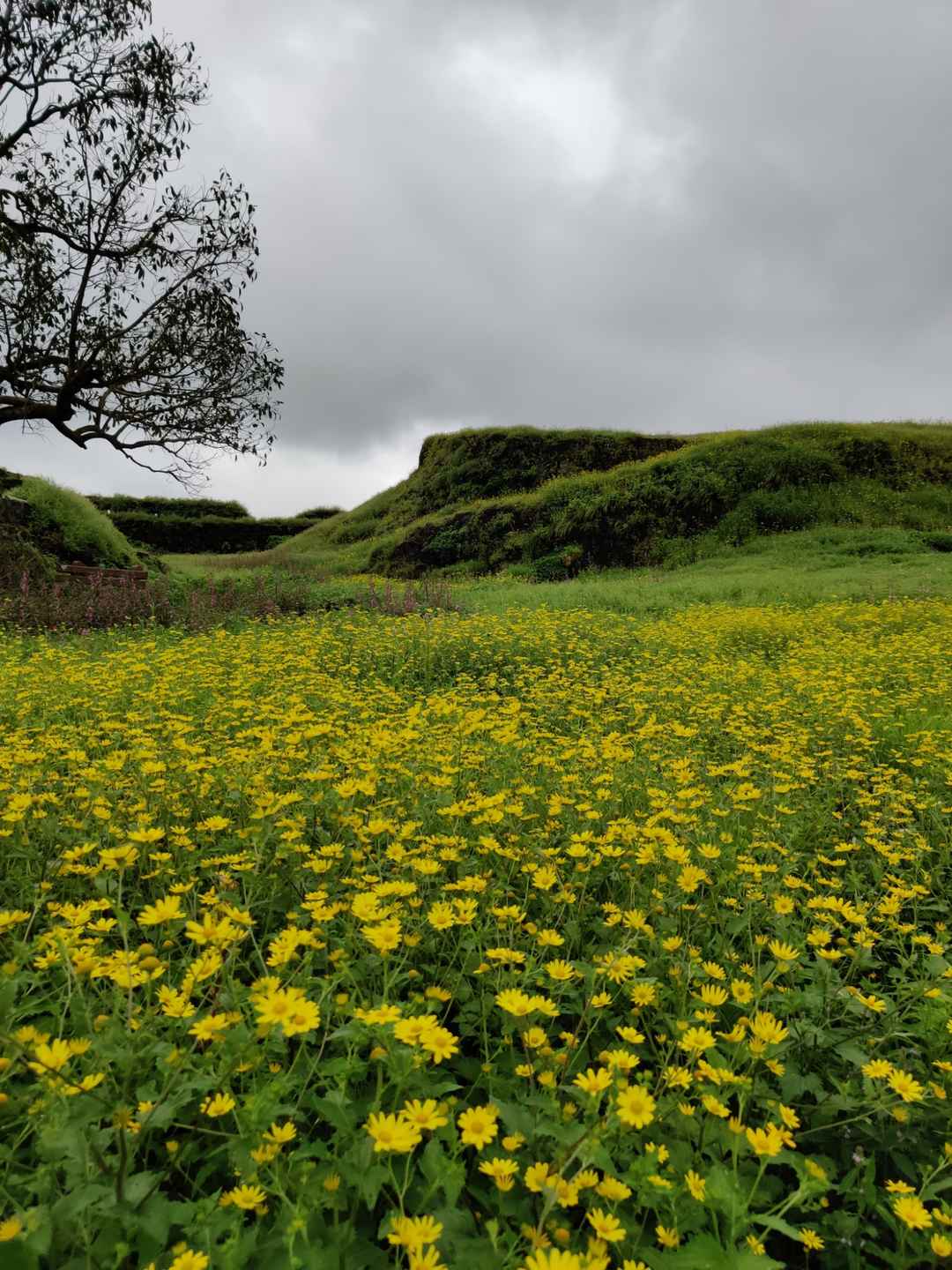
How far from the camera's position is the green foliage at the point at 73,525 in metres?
14.7

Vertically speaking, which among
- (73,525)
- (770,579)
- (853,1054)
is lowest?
(853,1054)

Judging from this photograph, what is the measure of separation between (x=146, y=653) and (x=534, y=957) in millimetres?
5379

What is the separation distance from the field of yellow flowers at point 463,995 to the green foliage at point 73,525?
1175cm

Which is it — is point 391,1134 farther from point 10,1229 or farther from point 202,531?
point 202,531

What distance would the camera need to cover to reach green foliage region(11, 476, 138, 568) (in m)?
14.7

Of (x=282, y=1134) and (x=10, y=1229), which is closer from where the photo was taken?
(x=10, y=1229)

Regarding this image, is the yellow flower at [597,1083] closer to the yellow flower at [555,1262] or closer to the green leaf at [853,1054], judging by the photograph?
the yellow flower at [555,1262]

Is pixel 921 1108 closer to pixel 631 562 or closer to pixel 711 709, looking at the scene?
pixel 711 709

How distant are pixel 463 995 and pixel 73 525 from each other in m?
16.3

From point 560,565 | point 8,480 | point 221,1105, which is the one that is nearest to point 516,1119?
point 221,1105

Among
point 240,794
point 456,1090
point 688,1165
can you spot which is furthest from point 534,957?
point 240,794

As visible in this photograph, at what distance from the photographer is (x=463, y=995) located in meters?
1.82

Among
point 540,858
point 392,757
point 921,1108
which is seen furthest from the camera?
point 392,757

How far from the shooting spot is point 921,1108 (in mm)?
1679
